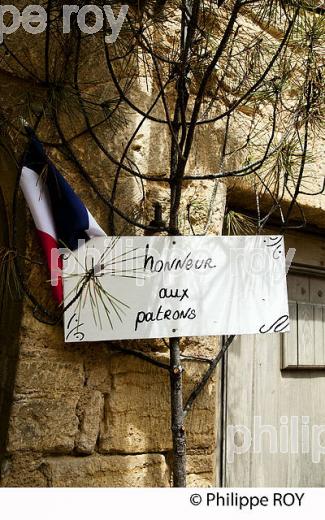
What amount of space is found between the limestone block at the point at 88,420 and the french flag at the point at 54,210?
28cm

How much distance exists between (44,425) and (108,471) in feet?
0.71

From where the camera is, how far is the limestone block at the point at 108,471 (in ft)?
5.05

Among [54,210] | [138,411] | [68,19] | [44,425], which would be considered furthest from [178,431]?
[68,19]

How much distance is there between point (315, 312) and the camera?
2238mm

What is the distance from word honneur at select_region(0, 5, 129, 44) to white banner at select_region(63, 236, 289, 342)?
522 millimetres

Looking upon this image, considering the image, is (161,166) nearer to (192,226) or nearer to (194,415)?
(192,226)

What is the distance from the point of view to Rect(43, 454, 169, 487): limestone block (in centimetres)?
154

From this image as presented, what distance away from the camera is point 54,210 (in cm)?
156

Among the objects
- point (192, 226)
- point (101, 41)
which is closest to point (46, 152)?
point (101, 41)

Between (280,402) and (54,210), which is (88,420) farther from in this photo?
(280,402)

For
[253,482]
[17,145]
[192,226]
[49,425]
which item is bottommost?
[253,482]

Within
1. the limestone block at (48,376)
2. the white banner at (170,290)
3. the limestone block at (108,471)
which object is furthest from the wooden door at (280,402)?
the limestone block at (48,376)

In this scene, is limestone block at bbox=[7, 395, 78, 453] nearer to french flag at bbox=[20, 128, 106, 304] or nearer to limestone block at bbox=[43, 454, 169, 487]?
limestone block at bbox=[43, 454, 169, 487]

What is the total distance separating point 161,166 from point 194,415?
71 cm
